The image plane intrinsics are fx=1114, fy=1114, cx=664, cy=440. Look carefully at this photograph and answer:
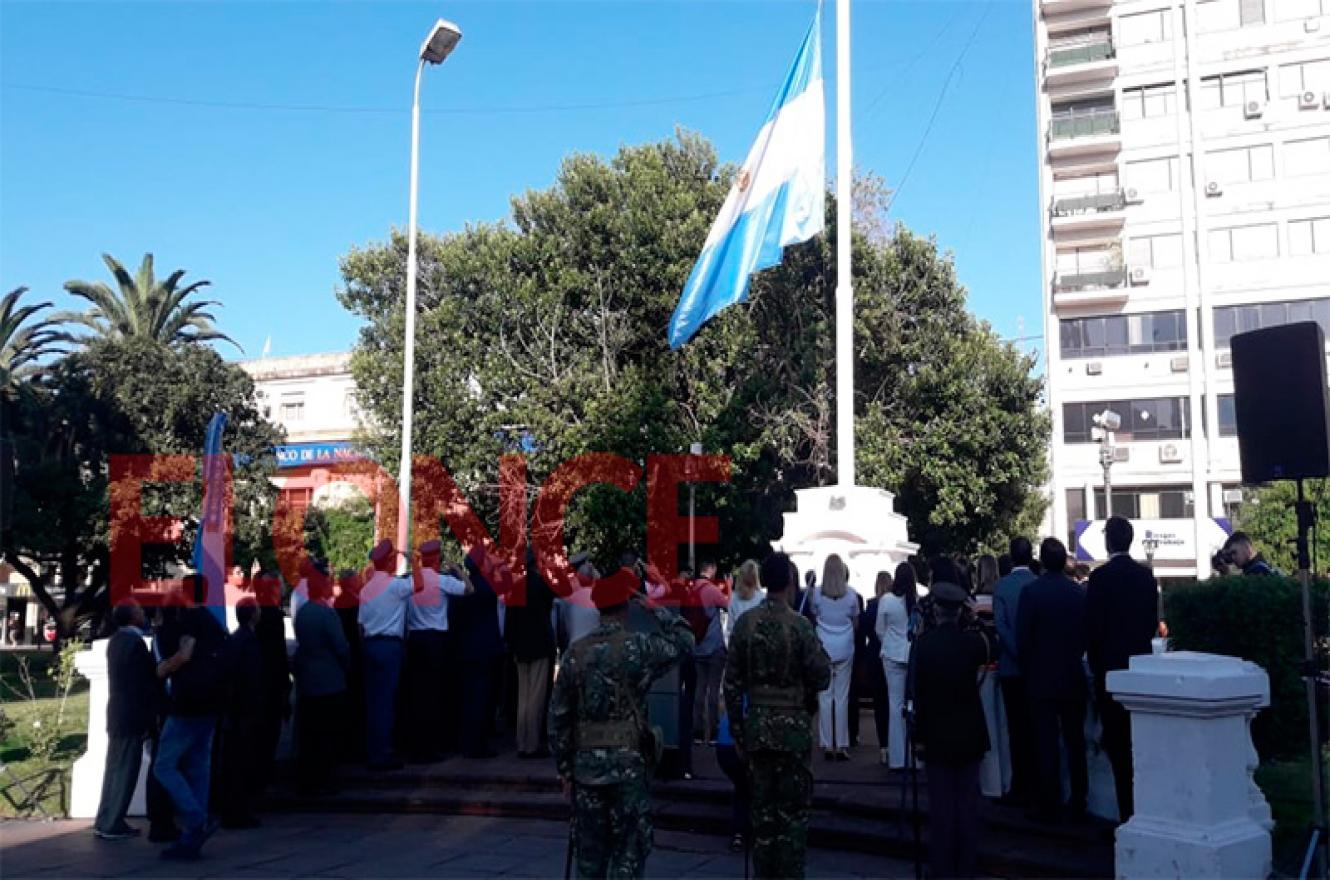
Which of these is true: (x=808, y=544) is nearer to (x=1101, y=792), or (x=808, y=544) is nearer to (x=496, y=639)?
(x=496, y=639)

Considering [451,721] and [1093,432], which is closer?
[451,721]

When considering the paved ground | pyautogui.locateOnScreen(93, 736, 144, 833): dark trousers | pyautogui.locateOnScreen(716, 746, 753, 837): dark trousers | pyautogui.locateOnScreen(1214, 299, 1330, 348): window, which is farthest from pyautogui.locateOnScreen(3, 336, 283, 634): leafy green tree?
pyautogui.locateOnScreen(1214, 299, 1330, 348): window

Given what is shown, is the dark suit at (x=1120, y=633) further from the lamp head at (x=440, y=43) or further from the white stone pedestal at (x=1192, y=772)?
the lamp head at (x=440, y=43)

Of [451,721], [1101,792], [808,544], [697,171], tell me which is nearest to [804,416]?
[697,171]

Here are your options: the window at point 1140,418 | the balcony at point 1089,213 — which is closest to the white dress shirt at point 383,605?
the window at point 1140,418

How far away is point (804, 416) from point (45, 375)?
Result: 21531mm

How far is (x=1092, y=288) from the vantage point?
134ft

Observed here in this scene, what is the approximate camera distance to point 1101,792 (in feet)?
24.0

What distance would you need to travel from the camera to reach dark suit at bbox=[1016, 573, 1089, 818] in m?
7.19

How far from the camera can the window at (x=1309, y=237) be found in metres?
37.4

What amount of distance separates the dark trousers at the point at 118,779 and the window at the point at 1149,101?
42046 millimetres

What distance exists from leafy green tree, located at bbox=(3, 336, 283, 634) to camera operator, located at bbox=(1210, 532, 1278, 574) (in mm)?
24620

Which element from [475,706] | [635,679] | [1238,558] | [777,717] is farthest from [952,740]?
[475,706]

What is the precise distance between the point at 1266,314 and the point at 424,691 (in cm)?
3606
